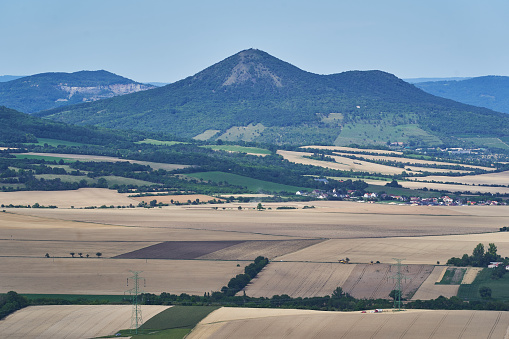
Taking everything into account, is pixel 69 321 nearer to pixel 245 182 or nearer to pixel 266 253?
pixel 266 253

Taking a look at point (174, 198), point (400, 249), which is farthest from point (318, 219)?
point (174, 198)

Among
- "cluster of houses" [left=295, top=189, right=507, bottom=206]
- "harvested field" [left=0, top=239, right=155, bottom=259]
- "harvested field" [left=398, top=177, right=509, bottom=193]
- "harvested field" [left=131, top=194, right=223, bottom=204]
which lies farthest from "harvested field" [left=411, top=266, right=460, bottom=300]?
"harvested field" [left=398, top=177, right=509, bottom=193]

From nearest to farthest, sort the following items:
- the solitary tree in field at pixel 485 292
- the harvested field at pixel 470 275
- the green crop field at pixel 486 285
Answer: the solitary tree in field at pixel 485 292, the green crop field at pixel 486 285, the harvested field at pixel 470 275

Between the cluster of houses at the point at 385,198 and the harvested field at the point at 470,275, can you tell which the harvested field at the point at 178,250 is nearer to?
the harvested field at the point at 470,275

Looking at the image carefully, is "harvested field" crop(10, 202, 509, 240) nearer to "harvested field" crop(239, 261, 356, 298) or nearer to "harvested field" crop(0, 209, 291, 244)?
"harvested field" crop(0, 209, 291, 244)

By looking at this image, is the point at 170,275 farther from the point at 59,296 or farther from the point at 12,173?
the point at 12,173

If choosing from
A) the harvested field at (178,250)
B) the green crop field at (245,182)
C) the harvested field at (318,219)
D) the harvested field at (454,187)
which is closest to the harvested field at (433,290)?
the harvested field at (178,250)
